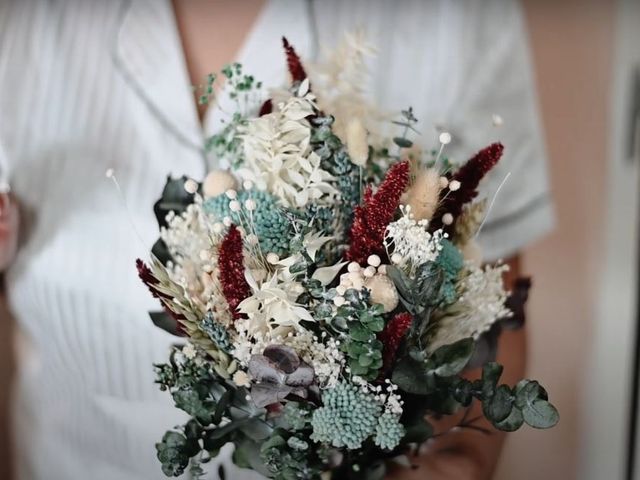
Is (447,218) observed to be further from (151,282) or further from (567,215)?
(567,215)

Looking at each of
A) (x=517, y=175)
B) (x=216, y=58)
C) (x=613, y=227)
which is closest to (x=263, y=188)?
(x=216, y=58)

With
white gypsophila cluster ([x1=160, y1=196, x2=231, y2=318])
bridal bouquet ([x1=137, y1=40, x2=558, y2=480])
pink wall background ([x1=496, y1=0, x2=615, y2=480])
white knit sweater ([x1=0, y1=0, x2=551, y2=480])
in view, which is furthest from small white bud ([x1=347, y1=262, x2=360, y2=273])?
pink wall background ([x1=496, y1=0, x2=615, y2=480])

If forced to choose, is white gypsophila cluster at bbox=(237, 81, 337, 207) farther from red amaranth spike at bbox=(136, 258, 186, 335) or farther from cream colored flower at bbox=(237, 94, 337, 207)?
red amaranth spike at bbox=(136, 258, 186, 335)

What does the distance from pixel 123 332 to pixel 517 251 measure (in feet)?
1.74

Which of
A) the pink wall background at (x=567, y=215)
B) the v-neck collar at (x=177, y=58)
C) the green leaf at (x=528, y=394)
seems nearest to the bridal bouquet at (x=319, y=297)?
the green leaf at (x=528, y=394)

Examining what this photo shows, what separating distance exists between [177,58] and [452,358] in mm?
501

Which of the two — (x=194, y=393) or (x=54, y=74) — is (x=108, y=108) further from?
(x=194, y=393)

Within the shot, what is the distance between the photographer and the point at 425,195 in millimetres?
474

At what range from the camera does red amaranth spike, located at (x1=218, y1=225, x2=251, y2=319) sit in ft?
1.47

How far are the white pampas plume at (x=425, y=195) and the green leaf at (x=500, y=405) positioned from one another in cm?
14

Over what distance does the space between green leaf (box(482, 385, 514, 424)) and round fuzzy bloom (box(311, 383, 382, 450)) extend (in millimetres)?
86

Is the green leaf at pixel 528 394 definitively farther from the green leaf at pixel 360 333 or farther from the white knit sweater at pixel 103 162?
the white knit sweater at pixel 103 162

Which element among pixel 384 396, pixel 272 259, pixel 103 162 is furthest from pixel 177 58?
pixel 384 396

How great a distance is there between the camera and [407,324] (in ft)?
1.42
